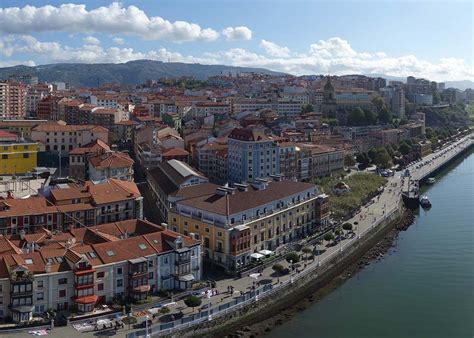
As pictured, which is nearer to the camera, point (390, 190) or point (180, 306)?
point (180, 306)

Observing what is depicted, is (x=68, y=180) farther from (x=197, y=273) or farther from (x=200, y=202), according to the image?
(x=197, y=273)

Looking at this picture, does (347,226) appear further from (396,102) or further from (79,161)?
(396,102)

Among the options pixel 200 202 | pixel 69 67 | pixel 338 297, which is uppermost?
pixel 69 67

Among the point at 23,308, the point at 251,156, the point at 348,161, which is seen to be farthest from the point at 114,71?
the point at 23,308

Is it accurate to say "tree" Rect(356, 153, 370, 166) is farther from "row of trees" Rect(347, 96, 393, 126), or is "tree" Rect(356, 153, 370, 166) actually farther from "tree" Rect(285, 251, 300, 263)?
"tree" Rect(285, 251, 300, 263)

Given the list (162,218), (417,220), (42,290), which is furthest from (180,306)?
(417,220)

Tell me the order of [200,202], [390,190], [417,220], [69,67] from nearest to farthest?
[200,202], [417,220], [390,190], [69,67]

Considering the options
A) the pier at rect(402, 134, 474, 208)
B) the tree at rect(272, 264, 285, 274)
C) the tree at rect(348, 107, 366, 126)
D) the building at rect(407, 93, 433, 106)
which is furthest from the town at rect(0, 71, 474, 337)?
the building at rect(407, 93, 433, 106)
